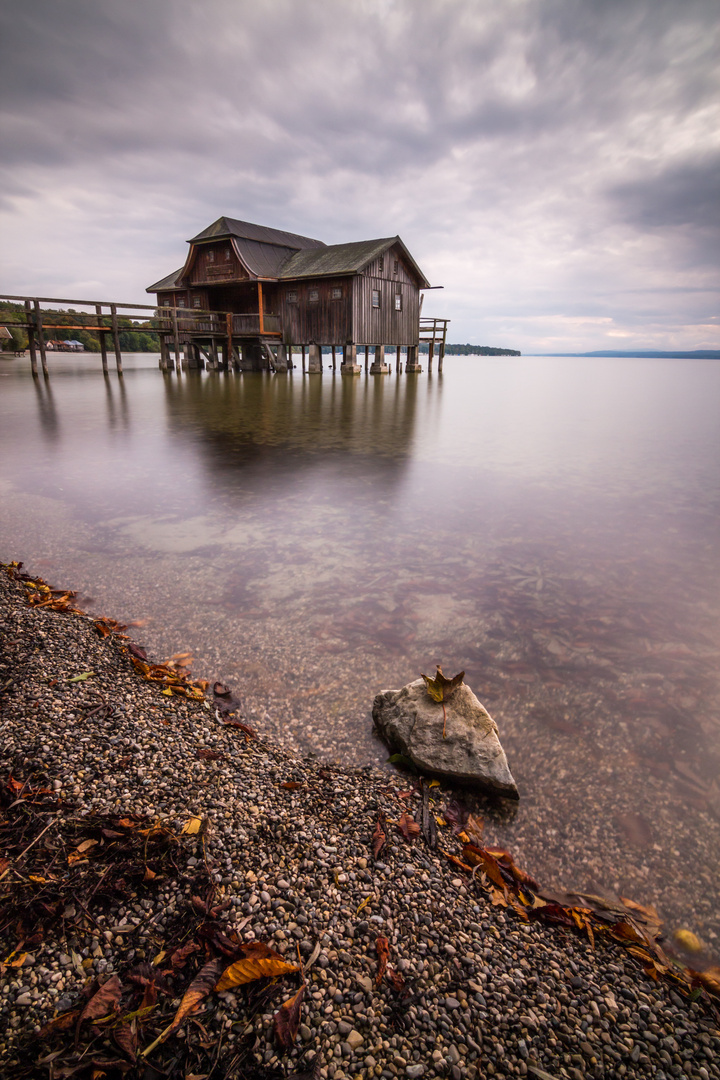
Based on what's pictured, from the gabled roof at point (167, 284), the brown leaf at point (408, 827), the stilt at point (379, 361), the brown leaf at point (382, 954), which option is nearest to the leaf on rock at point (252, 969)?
the brown leaf at point (382, 954)

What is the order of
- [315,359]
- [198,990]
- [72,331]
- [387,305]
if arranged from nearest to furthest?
[198,990] → [387,305] → [315,359] → [72,331]

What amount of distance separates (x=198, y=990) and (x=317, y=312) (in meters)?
32.5

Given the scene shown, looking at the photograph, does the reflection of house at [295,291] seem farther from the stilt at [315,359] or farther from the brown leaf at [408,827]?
the brown leaf at [408,827]

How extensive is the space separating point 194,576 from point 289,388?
2263 cm

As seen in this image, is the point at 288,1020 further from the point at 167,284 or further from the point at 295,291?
the point at 167,284

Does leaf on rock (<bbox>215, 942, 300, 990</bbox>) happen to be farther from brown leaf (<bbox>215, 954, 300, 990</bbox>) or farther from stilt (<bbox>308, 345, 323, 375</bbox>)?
stilt (<bbox>308, 345, 323, 375</bbox>)

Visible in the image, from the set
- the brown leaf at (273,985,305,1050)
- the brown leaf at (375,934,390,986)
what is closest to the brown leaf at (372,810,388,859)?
the brown leaf at (375,934,390,986)

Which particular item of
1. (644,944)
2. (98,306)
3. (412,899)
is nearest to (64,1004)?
(412,899)

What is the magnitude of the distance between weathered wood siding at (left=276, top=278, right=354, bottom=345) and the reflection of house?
0.05 metres

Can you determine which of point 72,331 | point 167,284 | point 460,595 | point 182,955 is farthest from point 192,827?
point 72,331

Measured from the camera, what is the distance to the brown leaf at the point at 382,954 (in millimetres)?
1703

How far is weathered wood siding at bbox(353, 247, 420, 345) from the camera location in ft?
96.7

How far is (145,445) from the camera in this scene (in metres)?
11.5

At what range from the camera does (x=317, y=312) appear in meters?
30.4
